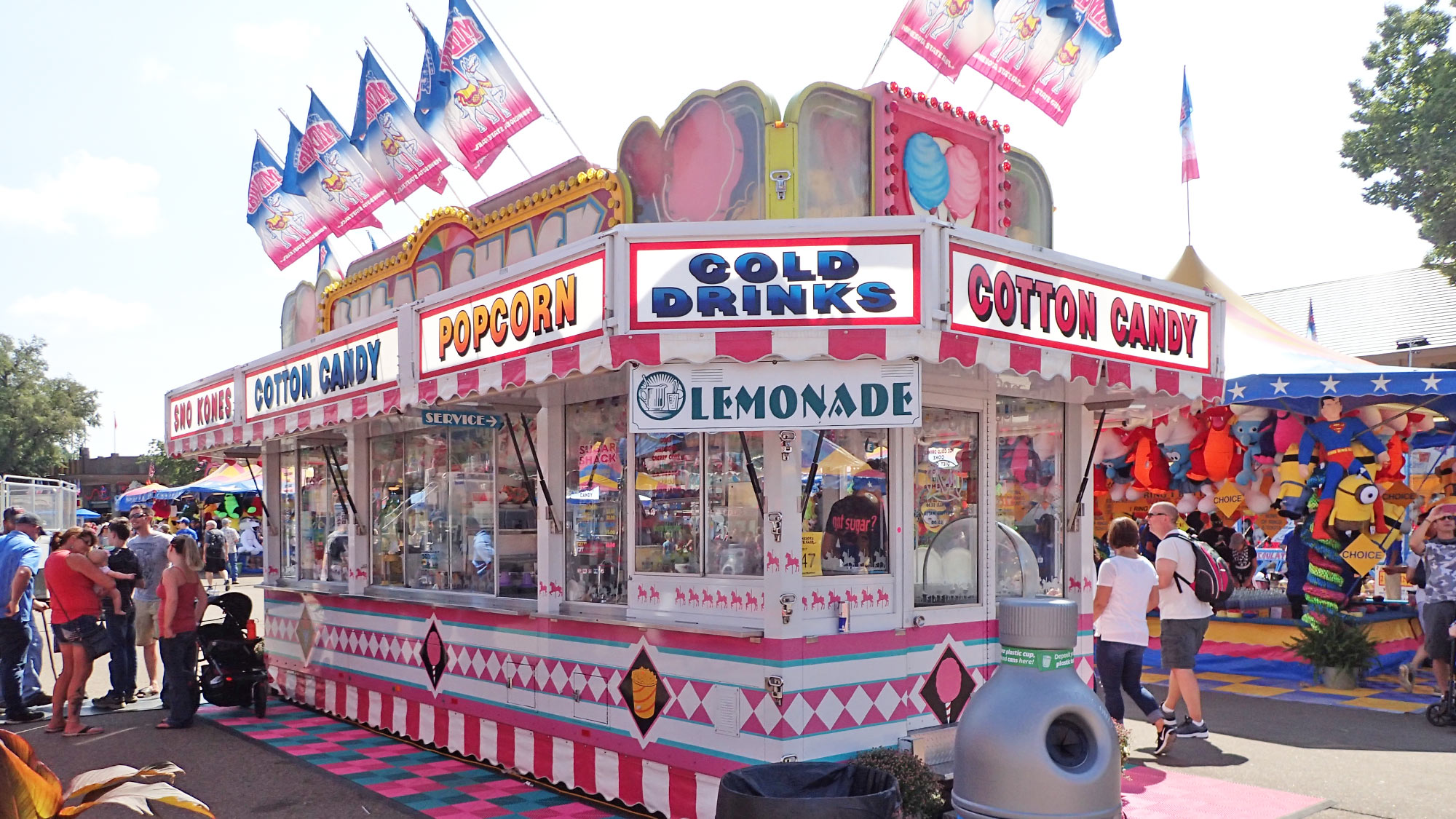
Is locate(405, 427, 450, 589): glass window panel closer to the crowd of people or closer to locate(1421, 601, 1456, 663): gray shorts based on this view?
the crowd of people

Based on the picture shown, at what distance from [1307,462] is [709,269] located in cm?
933

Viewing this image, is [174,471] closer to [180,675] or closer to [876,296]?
[180,675]

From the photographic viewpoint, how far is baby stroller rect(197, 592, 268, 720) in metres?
9.80

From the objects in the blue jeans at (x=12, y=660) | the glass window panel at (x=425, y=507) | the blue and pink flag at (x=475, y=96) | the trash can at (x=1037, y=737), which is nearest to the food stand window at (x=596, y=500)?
the glass window panel at (x=425, y=507)

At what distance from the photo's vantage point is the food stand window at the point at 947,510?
21.5 ft

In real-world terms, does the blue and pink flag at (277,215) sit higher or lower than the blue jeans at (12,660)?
higher

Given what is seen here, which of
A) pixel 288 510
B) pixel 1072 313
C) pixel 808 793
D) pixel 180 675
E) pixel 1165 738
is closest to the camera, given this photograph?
pixel 808 793

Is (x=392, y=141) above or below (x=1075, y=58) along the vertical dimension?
above

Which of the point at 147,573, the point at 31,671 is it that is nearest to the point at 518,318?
the point at 147,573

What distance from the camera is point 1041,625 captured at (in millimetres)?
3570

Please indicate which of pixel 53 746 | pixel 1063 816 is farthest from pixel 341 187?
pixel 1063 816

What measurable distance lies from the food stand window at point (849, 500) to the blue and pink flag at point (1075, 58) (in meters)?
2.80

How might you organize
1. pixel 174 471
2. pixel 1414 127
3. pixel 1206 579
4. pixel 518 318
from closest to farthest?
pixel 518 318, pixel 1206 579, pixel 1414 127, pixel 174 471

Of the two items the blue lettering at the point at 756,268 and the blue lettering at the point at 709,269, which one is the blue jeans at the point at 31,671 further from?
the blue lettering at the point at 756,268
